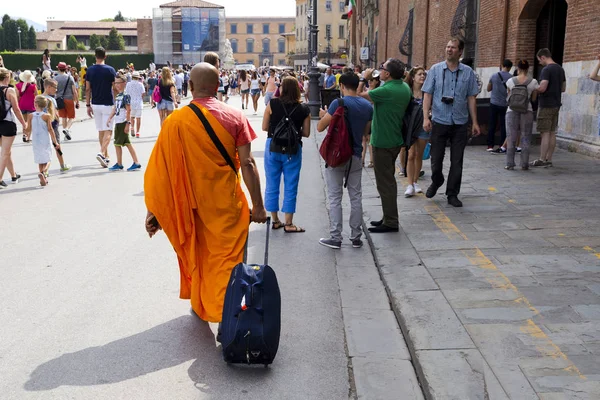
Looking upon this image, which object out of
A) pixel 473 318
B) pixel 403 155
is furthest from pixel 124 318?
pixel 403 155

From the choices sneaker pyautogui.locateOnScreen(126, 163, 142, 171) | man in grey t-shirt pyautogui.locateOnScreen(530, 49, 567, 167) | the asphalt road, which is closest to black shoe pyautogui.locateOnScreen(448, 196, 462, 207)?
the asphalt road

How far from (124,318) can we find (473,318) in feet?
8.04

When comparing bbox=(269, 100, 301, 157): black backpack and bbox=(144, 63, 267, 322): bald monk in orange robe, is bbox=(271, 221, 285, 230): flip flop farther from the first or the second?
bbox=(144, 63, 267, 322): bald monk in orange robe

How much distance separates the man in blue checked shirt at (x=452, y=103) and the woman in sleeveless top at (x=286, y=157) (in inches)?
66.6

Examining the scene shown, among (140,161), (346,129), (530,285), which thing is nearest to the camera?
(530,285)

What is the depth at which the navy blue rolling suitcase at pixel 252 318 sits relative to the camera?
4.01m

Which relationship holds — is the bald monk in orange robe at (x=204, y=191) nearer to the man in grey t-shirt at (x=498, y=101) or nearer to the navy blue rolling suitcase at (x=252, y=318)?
the navy blue rolling suitcase at (x=252, y=318)

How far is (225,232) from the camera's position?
463cm

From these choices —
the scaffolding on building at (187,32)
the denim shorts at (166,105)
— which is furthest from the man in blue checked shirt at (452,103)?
the scaffolding on building at (187,32)

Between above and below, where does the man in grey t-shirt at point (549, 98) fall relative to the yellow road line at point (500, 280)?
above

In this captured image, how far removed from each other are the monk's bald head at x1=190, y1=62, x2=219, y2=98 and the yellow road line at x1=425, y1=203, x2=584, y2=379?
2573mm

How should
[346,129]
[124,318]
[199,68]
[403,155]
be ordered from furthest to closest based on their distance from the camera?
[403,155], [346,129], [124,318], [199,68]

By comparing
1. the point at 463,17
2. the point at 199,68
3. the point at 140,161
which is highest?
the point at 463,17

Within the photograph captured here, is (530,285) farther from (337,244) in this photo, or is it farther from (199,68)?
(199,68)
